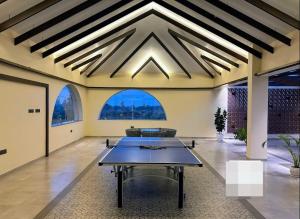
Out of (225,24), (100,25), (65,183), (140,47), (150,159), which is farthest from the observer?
(140,47)

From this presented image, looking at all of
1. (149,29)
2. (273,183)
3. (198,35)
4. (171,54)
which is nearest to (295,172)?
(273,183)

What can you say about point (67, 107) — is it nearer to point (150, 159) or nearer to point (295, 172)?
point (150, 159)

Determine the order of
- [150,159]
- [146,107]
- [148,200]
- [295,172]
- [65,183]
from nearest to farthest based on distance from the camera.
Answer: [150,159] < [148,200] < [65,183] < [295,172] < [146,107]

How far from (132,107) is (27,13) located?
8758mm

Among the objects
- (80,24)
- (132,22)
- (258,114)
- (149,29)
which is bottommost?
(258,114)

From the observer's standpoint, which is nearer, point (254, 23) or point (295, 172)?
point (295, 172)

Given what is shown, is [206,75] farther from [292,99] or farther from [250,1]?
[250,1]

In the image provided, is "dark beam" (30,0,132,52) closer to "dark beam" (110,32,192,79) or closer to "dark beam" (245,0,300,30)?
"dark beam" (245,0,300,30)

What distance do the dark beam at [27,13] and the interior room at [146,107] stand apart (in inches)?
0.7

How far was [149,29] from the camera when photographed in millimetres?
9070

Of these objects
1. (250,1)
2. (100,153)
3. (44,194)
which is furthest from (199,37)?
(44,194)

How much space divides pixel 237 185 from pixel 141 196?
346cm

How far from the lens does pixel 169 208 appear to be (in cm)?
404

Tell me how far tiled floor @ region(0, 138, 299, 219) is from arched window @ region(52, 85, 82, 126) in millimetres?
1412
